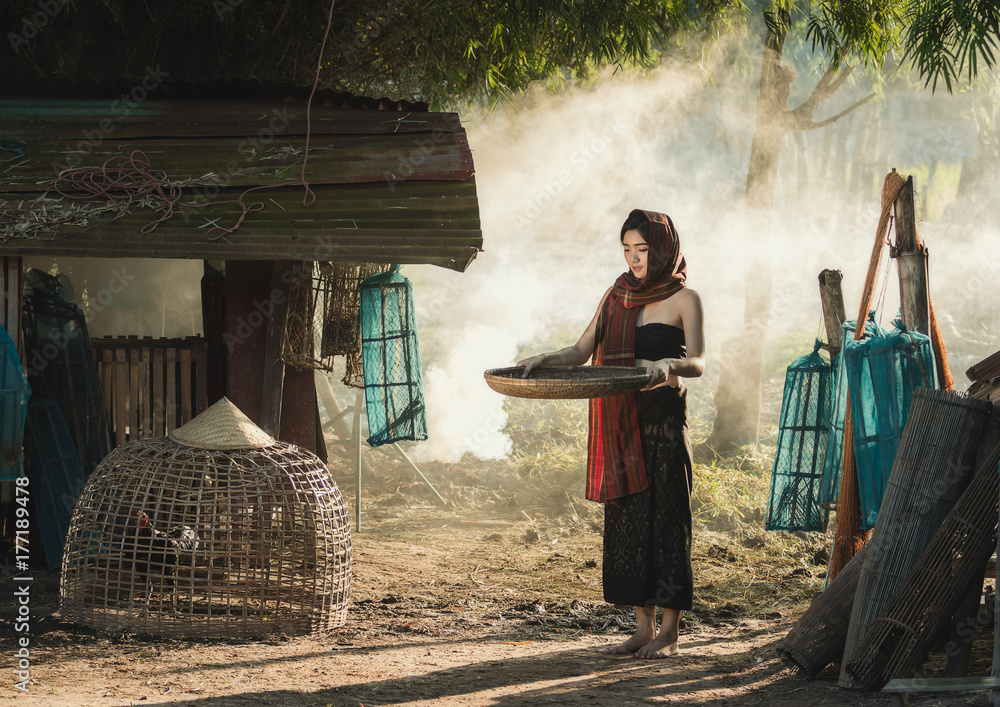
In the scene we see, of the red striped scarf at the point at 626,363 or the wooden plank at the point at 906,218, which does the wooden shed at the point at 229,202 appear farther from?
the wooden plank at the point at 906,218

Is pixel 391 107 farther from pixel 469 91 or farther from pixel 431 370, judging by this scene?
pixel 431 370

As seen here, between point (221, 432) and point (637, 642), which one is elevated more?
point (221, 432)

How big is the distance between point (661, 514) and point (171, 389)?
3629mm

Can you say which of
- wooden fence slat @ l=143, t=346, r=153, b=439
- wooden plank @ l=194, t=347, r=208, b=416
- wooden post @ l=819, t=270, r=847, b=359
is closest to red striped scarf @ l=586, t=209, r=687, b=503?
wooden post @ l=819, t=270, r=847, b=359

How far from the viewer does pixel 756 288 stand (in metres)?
11.5

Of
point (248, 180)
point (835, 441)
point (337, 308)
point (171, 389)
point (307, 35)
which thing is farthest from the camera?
point (307, 35)

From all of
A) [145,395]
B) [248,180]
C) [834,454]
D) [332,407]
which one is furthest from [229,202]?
[332,407]

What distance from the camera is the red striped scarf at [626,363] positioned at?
4699mm

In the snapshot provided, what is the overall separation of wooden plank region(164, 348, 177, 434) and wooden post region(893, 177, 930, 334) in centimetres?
473

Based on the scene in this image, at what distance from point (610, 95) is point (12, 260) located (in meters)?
10.7

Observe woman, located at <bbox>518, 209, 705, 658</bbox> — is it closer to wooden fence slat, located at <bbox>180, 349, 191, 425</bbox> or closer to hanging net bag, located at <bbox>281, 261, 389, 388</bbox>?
hanging net bag, located at <bbox>281, 261, 389, 388</bbox>

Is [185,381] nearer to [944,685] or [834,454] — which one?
[834,454]

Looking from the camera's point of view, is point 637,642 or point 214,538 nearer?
point 214,538

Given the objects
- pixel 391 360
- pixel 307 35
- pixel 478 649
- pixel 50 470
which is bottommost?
pixel 478 649
